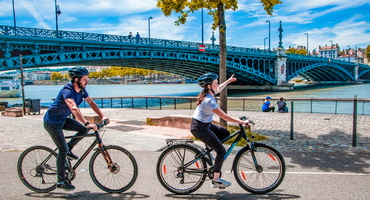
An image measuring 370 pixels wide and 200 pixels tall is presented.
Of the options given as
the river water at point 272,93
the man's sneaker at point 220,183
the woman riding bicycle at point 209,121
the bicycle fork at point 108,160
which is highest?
the woman riding bicycle at point 209,121

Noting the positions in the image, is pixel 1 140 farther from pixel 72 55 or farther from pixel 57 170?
pixel 72 55

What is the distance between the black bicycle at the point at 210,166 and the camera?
4.21 meters

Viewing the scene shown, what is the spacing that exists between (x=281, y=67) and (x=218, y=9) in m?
55.3

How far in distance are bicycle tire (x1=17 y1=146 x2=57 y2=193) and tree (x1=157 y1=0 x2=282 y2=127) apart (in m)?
5.06

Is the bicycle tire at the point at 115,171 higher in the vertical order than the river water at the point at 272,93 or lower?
higher

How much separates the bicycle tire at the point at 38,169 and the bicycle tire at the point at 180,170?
1.58 m

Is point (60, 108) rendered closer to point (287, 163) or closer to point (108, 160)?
point (108, 160)

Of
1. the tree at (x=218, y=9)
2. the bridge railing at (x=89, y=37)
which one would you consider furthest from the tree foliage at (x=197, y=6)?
the bridge railing at (x=89, y=37)

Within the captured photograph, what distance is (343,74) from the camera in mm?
89812

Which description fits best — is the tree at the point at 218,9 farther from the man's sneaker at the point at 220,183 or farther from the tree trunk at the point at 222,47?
the man's sneaker at the point at 220,183

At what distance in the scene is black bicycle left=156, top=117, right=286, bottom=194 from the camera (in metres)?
4.21

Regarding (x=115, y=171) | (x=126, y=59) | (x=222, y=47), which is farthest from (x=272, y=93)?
(x=115, y=171)

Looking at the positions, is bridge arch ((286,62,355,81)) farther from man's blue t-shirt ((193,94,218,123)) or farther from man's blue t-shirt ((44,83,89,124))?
man's blue t-shirt ((44,83,89,124))

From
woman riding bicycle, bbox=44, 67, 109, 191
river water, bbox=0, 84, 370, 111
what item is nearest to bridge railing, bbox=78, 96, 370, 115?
woman riding bicycle, bbox=44, 67, 109, 191
